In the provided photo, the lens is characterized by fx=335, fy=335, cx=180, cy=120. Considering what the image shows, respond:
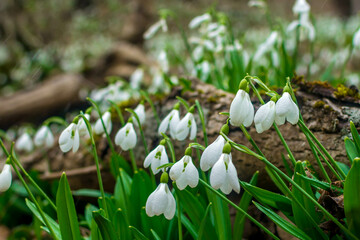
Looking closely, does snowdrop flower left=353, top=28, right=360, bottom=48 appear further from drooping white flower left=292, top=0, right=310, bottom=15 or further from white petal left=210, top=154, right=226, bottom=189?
white petal left=210, top=154, right=226, bottom=189

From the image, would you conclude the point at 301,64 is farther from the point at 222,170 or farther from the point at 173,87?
A: the point at 222,170

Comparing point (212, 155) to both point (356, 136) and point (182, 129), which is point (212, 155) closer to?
point (182, 129)

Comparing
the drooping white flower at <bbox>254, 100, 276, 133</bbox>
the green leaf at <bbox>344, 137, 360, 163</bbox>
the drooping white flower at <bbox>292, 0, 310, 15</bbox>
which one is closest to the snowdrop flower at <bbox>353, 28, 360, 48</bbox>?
the drooping white flower at <bbox>292, 0, 310, 15</bbox>

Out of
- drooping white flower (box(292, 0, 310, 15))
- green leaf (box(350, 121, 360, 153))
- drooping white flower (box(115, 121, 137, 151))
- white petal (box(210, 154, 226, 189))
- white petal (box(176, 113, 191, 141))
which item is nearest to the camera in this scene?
white petal (box(210, 154, 226, 189))

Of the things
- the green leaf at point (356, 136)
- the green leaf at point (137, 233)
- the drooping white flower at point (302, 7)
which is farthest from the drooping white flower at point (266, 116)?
the drooping white flower at point (302, 7)

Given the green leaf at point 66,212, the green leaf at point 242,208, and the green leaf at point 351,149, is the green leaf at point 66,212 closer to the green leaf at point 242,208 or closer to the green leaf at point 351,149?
the green leaf at point 242,208

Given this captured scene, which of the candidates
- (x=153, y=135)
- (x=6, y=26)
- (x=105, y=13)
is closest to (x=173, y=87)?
(x=153, y=135)

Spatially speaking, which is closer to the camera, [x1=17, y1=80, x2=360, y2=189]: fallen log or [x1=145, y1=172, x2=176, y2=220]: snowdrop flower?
[x1=145, y1=172, x2=176, y2=220]: snowdrop flower

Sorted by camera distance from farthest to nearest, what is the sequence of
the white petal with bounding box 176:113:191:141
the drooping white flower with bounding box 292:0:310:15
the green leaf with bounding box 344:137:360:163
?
the drooping white flower with bounding box 292:0:310:15
the white petal with bounding box 176:113:191:141
the green leaf with bounding box 344:137:360:163
